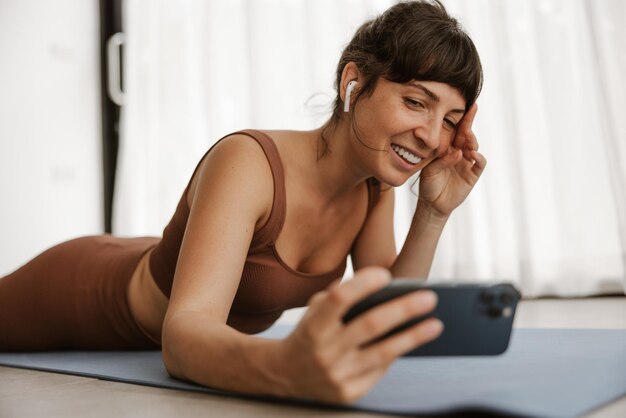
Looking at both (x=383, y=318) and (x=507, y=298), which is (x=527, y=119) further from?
(x=383, y=318)

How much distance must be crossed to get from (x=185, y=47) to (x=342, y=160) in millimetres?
2635

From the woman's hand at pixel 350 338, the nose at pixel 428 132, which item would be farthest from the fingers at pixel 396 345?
the nose at pixel 428 132

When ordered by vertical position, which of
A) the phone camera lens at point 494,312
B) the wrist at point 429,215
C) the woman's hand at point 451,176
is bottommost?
the phone camera lens at point 494,312

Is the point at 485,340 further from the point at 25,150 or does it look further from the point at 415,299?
the point at 25,150

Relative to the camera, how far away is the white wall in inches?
145

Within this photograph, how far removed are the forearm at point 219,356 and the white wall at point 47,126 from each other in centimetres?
290

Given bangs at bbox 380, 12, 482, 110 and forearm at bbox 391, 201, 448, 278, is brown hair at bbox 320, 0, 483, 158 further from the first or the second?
forearm at bbox 391, 201, 448, 278

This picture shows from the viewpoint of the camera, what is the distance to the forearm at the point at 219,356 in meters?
0.86

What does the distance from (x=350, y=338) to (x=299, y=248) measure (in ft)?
2.47

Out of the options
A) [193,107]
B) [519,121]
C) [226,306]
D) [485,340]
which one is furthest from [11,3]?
[485,340]

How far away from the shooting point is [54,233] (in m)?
3.86

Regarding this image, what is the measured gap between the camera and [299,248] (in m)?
1.47

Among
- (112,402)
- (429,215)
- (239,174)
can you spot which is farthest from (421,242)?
(112,402)

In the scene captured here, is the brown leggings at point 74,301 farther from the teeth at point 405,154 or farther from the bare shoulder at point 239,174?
the teeth at point 405,154
